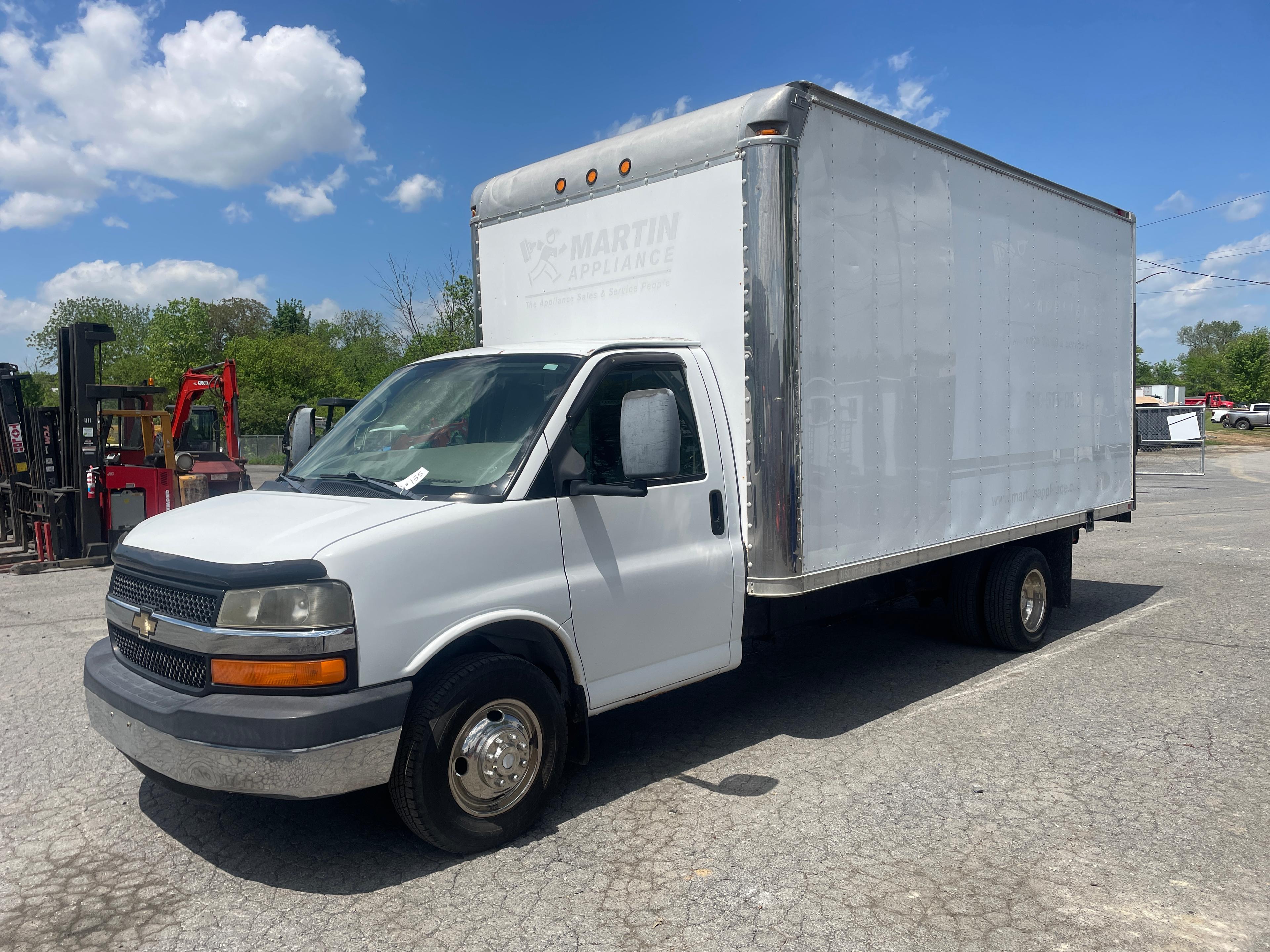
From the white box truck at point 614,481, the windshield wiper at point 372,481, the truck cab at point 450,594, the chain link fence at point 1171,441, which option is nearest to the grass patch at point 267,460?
the chain link fence at point 1171,441

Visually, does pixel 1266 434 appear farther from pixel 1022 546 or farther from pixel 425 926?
pixel 425 926

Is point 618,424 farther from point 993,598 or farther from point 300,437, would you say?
point 993,598

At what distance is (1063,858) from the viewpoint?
3.90 m

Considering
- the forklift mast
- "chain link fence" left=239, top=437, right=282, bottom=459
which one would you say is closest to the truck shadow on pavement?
the forklift mast

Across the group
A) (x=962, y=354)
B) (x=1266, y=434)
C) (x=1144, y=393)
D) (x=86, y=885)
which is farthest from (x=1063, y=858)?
(x=1144, y=393)

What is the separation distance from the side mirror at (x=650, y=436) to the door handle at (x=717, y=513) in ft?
2.46

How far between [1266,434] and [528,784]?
206 ft

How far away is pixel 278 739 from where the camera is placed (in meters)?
3.40

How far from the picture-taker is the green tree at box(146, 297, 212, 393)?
57312 millimetres

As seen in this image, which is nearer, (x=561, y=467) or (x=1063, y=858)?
(x=1063, y=858)

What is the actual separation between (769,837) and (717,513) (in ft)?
5.00

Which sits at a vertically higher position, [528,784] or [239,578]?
[239,578]

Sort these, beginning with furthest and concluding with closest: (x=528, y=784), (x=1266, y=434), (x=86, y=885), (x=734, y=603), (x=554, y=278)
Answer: (x=1266, y=434) < (x=554, y=278) < (x=734, y=603) < (x=528, y=784) < (x=86, y=885)

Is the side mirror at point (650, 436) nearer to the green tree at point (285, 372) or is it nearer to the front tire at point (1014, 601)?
the front tire at point (1014, 601)
